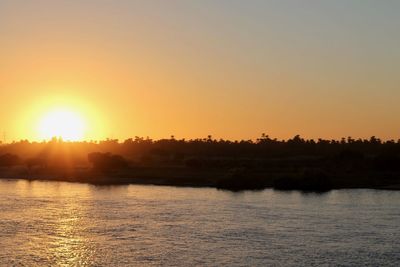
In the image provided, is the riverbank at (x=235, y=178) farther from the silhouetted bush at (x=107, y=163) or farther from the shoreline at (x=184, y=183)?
the silhouetted bush at (x=107, y=163)

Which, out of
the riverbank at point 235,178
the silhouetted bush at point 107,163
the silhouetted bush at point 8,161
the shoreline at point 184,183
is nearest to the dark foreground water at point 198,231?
the shoreline at point 184,183

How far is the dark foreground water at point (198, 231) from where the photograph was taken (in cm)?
4328

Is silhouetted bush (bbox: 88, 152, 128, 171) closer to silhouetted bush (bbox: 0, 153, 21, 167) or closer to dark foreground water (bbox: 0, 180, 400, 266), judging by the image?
silhouetted bush (bbox: 0, 153, 21, 167)

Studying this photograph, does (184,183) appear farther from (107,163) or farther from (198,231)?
(198,231)

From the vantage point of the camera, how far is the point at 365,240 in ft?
165

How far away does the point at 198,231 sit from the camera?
180ft

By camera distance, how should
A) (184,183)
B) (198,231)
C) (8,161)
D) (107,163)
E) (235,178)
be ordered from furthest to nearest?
(8,161)
(107,163)
(184,183)
(235,178)
(198,231)

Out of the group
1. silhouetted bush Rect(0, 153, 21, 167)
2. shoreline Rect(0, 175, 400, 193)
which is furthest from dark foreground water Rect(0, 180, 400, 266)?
silhouetted bush Rect(0, 153, 21, 167)

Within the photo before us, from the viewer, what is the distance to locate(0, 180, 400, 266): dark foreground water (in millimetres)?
43281

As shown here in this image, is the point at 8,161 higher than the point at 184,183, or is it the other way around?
the point at 8,161

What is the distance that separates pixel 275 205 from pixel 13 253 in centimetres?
4170

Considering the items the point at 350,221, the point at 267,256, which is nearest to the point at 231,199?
the point at 350,221

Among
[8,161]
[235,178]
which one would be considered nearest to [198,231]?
[235,178]

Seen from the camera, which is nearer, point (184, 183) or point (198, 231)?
point (198, 231)
